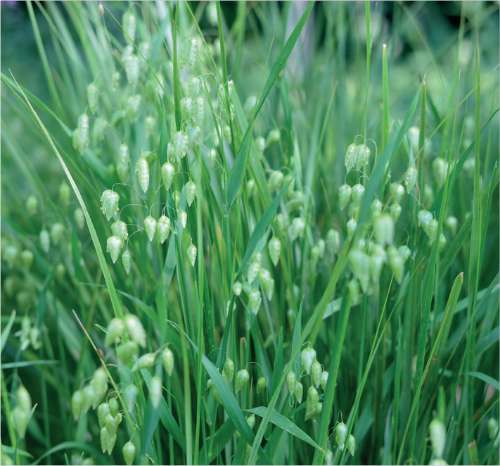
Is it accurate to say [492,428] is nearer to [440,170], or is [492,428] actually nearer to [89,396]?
[440,170]

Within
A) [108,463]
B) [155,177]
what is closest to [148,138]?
[155,177]

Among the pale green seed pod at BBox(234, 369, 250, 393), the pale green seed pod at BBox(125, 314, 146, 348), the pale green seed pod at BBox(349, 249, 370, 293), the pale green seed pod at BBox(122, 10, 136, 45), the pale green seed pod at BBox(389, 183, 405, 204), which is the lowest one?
the pale green seed pod at BBox(234, 369, 250, 393)

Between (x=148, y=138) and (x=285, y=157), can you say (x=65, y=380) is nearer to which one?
(x=148, y=138)

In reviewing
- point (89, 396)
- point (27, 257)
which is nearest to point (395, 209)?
point (89, 396)

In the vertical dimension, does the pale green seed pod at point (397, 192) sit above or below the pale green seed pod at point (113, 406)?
above

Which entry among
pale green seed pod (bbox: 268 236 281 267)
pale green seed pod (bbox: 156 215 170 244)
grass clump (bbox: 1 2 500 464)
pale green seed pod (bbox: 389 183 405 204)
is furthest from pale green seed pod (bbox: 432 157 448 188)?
pale green seed pod (bbox: 156 215 170 244)

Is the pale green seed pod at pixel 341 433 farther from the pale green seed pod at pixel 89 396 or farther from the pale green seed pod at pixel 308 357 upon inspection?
the pale green seed pod at pixel 89 396

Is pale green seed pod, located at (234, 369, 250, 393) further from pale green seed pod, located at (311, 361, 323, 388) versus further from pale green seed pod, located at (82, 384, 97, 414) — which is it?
pale green seed pod, located at (82, 384, 97, 414)

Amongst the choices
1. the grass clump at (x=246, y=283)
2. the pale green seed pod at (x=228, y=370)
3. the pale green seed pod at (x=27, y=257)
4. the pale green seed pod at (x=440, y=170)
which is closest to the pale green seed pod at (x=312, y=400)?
the grass clump at (x=246, y=283)
